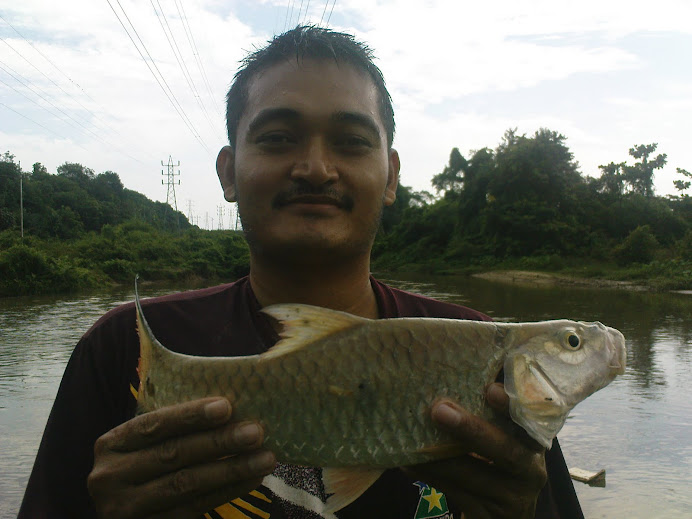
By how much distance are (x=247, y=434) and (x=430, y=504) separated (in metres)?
0.98

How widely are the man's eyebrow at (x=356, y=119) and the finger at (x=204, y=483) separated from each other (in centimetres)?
138

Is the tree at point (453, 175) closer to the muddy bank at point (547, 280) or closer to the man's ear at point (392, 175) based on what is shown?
the muddy bank at point (547, 280)

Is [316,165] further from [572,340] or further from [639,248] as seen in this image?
[639,248]

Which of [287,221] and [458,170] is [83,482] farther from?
[458,170]

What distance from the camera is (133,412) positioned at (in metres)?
2.13

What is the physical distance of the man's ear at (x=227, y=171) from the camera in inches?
109

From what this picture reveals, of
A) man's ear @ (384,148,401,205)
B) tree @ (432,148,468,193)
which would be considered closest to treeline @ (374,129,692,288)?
tree @ (432,148,468,193)

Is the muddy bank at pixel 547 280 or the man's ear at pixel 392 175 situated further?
the muddy bank at pixel 547 280

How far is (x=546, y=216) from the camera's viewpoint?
162 feet

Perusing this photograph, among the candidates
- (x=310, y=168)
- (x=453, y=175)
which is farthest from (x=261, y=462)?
(x=453, y=175)

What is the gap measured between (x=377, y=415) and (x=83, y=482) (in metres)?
1.23

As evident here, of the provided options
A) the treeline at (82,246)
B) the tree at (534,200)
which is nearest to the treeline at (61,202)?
the treeline at (82,246)

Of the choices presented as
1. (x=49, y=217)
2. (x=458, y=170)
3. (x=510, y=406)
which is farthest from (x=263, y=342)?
(x=458, y=170)

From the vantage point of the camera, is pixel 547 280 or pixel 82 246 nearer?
pixel 547 280
